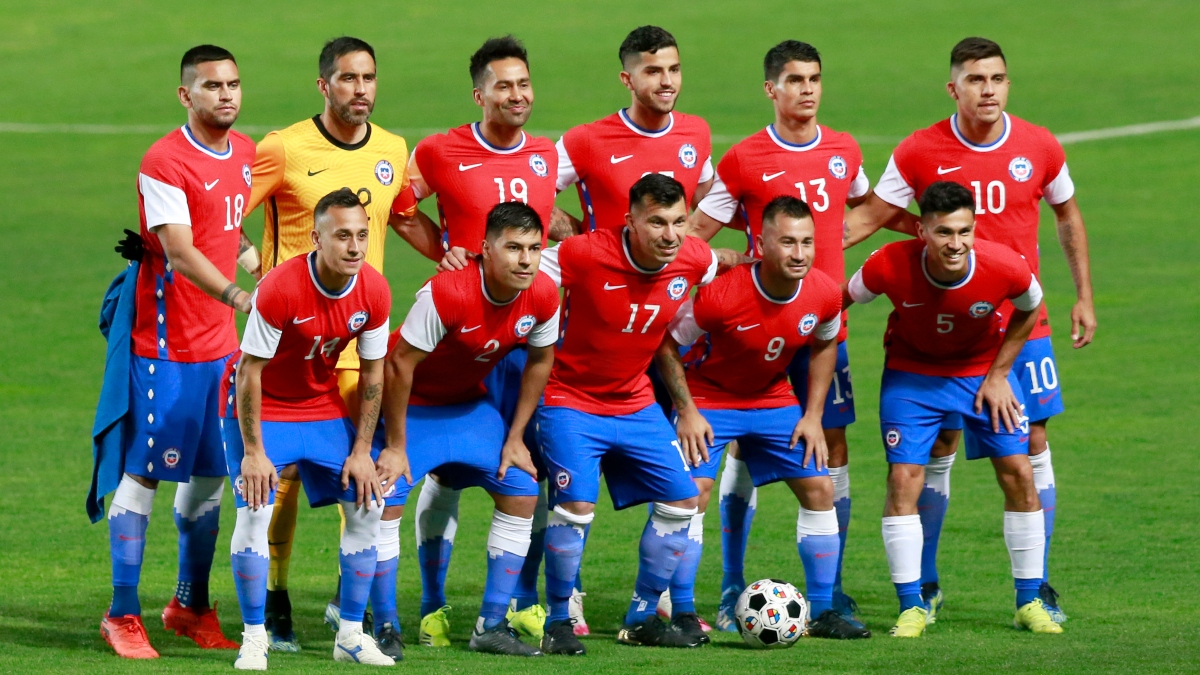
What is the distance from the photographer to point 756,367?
8.77 metres

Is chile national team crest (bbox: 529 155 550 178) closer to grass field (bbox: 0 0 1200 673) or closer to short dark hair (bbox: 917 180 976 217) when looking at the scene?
short dark hair (bbox: 917 180 976 217)

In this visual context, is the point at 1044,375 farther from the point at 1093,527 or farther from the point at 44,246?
the point at 44,246

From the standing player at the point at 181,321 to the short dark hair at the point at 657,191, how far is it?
1929mm

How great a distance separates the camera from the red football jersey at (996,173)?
9188mm

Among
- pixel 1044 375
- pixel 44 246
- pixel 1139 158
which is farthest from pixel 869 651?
pixel 1139 158

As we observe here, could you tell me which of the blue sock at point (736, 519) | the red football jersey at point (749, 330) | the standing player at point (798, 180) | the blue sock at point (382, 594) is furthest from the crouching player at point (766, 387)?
the blue sock at point (382, 594)

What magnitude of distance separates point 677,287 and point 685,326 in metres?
0.31

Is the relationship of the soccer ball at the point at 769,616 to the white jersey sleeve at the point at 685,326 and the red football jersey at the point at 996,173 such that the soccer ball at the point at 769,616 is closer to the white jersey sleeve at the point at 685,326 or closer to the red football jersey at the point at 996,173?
the white jersey sleeve at the point at 685,326

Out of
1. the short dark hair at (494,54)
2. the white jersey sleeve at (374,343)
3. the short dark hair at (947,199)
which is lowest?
the white jersey sleeve at (374,343)

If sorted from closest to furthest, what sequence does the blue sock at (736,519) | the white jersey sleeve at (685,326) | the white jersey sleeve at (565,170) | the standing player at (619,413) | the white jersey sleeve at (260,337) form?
the white jersey sleeve at (260,337) < the standing player at (619,413) < the white jersey sleeve at (685,326) < the white jersey sleeve at (565,170) < the blue sock at (736,519)

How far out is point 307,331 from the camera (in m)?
7.70

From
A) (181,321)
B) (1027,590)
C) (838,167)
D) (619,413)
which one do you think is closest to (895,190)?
(838,167)

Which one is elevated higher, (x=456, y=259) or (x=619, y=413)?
(x=456, y=259)

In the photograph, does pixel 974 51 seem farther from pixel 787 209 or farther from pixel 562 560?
pixel 562 560
